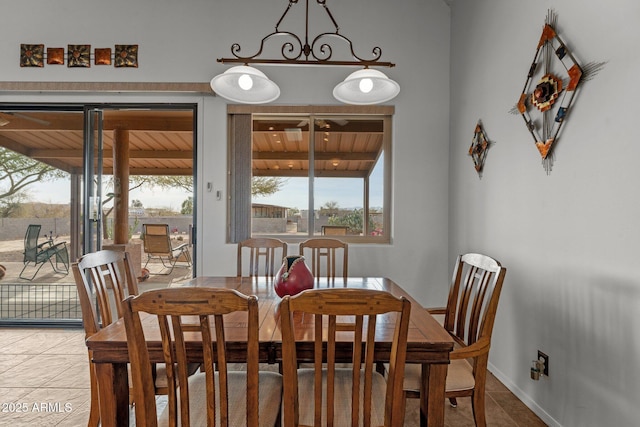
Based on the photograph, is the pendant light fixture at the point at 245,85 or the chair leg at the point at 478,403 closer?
the chair leg at the point at 478,403

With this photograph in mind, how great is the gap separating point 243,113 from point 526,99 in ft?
7.65

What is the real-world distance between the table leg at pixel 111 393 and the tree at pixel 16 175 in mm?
3048

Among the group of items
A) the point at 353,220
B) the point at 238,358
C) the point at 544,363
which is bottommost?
the point at 544,363

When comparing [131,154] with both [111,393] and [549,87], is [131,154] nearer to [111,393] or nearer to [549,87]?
[111,393]

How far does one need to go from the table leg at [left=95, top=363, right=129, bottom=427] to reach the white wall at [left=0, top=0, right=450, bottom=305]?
6.90ft

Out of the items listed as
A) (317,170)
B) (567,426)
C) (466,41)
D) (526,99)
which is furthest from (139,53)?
(567,426)

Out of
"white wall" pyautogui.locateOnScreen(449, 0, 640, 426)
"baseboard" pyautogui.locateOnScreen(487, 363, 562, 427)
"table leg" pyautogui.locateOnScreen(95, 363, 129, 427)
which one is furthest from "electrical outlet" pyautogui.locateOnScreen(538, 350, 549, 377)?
"table leg" pyautogui.locateOnScreen(95, 363, 129, 427)

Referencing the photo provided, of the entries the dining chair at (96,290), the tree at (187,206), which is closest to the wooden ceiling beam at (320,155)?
the tree at (187,206)

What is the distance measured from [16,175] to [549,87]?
448 cm

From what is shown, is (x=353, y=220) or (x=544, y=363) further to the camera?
(x=353, y=220)

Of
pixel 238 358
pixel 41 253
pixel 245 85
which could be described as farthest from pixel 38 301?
pixel 238 358

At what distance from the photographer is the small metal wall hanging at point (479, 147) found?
2.76 meters

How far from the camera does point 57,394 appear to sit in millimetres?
2328

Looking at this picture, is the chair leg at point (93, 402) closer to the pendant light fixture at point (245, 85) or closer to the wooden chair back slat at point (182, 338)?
the wooden chair back slat at point (182, 338)
